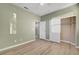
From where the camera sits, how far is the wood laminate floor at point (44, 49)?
223 cm

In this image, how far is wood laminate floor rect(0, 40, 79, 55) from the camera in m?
2.23

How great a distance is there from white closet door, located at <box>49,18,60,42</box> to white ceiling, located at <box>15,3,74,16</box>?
0.84 ft

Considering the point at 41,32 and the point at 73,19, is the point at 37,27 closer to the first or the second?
the point at 41,32

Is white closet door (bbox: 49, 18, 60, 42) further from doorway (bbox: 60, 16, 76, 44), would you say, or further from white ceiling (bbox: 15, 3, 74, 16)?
white ceiling (bbox: 15, 3, 74, 16)

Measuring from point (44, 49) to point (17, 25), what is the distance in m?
0.80

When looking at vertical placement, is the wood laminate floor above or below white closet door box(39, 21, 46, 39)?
below

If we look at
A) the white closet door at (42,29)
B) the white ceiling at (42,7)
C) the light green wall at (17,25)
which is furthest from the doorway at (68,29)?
the light green wall at (17,25)

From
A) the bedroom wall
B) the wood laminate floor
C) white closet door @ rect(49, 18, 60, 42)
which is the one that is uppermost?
the bedroom wall

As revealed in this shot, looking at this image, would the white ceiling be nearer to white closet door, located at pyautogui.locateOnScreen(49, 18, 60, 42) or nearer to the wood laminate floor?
white closet door, located at pyautogui.locateOnScreen(49, 18, 60, 42)

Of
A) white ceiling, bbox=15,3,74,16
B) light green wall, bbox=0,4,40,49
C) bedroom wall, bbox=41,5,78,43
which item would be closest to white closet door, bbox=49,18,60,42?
bedroom wall, bbox=41,5,78,43

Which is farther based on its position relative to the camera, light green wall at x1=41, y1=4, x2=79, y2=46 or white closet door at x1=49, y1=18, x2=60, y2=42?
white closet door at x1=49, y1=18, x2=60, y2=42

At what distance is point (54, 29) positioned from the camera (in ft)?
8.05

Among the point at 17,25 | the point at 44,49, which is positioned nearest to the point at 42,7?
the point at 17,25
